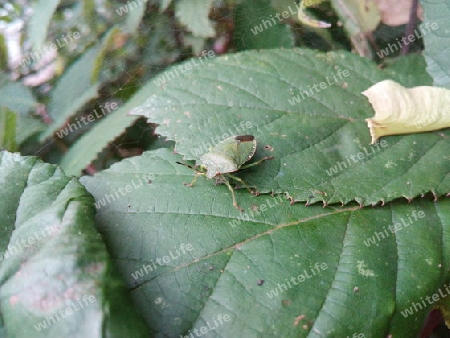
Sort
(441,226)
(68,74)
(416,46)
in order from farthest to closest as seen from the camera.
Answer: (68,74)
(416,46)
(441,226)

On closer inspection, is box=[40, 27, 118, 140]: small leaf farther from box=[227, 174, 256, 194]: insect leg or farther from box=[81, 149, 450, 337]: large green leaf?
box=[227, 174, 256, 194]: insect leg

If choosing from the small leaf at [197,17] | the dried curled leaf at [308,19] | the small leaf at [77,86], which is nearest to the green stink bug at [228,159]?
the dried curled leaf at [308,19]

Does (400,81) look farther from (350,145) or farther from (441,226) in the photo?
(441,226)

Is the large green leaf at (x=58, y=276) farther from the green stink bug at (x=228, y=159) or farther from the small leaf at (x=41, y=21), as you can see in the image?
the small leaf at (x=41, y=21)

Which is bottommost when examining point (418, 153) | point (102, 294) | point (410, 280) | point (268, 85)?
point (410, 280)

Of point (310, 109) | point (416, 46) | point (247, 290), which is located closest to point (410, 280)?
point (247, 290)

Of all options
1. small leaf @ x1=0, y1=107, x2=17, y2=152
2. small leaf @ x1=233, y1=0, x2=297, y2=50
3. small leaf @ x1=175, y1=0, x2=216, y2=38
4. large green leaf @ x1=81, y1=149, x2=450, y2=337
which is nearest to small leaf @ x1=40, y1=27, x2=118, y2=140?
small leaf @ x1=0, y1=107, x2=17, y2=152

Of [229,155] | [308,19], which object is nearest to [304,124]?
[229,155]
